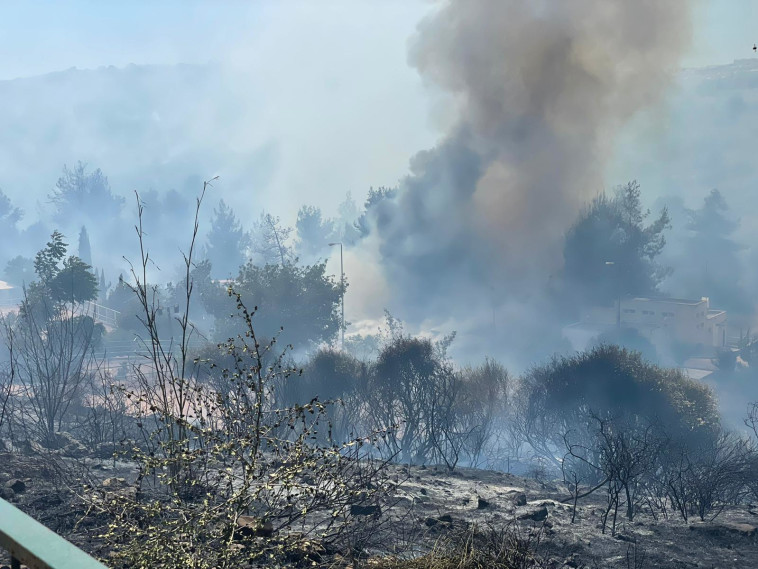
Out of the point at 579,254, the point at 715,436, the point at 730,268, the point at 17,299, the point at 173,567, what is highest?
the point at 730,268

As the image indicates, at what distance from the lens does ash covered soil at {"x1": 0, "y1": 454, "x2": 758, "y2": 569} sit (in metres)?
8.84

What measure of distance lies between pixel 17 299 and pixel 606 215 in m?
64.2

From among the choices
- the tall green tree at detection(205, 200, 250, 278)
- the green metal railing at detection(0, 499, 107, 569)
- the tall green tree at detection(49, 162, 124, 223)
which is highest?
the tall green tree at detection(49, 162, 124, 223)

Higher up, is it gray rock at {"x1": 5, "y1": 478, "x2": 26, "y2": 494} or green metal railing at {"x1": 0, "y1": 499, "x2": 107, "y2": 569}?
green metal railing at {"x1": 0, "y1": 499, "x2": 107, "y2": 569}

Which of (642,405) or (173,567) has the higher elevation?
(642,405)

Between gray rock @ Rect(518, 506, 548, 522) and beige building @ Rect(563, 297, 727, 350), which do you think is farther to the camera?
beige building @ Rect(563, 297, 727, 350)

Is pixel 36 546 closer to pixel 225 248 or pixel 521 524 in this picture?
pixel 521 524

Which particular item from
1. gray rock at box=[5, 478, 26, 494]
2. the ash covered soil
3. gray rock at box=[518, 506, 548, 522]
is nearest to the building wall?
the ash covered soil

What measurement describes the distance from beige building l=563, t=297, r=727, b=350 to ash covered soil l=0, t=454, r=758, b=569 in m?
59.8

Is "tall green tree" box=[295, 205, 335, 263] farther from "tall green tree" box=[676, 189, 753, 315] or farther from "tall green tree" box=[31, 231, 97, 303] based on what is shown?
"tall green tree" box=[31, 231, 97, 303]

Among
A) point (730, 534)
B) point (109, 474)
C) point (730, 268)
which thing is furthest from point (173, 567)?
point (730, 268)

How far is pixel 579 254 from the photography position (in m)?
79.9

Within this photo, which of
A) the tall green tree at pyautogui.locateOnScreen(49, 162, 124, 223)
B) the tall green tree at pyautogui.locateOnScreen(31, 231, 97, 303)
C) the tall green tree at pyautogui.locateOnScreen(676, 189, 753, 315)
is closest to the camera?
the tall green tree at pyautogui.locateOnScreen(31, 231, 97, 303)

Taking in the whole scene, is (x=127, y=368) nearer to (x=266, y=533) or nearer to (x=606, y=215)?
(x=266, y=533)
